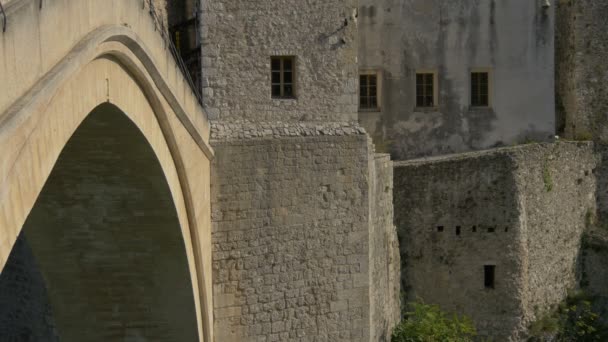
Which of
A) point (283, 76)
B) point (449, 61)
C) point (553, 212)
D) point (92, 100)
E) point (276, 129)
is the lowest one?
point (553, 212)

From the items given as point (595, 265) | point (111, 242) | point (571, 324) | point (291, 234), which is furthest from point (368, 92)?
point (111, 242)

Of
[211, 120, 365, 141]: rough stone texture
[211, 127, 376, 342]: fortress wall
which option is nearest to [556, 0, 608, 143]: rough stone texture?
[211, 127, 376, 342]: fortress wall

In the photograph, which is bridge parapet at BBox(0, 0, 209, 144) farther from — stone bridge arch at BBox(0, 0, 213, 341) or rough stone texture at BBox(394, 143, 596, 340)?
rough stone texture at BBox(394, 143, 596, 340)

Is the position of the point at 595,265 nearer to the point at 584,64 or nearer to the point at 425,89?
the point at 584,64

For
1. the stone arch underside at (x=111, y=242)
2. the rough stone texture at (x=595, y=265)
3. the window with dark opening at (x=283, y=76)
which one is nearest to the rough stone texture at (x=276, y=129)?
the window with dark opening at (x=283, y=76)

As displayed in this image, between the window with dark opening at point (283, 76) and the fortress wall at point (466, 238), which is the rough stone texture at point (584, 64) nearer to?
the fortress wall at point (466, 238)

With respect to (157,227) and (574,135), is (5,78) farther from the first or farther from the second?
(574,135)

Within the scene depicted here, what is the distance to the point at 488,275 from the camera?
18.8 m

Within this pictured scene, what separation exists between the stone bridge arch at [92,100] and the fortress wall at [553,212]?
822cm

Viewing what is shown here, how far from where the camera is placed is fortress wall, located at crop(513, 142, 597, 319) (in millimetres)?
19172

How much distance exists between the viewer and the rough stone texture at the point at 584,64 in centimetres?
2248

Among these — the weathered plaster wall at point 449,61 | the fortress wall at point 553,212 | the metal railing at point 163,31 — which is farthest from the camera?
the weathered plaster wall at point 449,61

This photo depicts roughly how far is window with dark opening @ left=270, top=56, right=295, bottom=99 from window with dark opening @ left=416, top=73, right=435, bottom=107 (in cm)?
765

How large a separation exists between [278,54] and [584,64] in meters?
11.1
